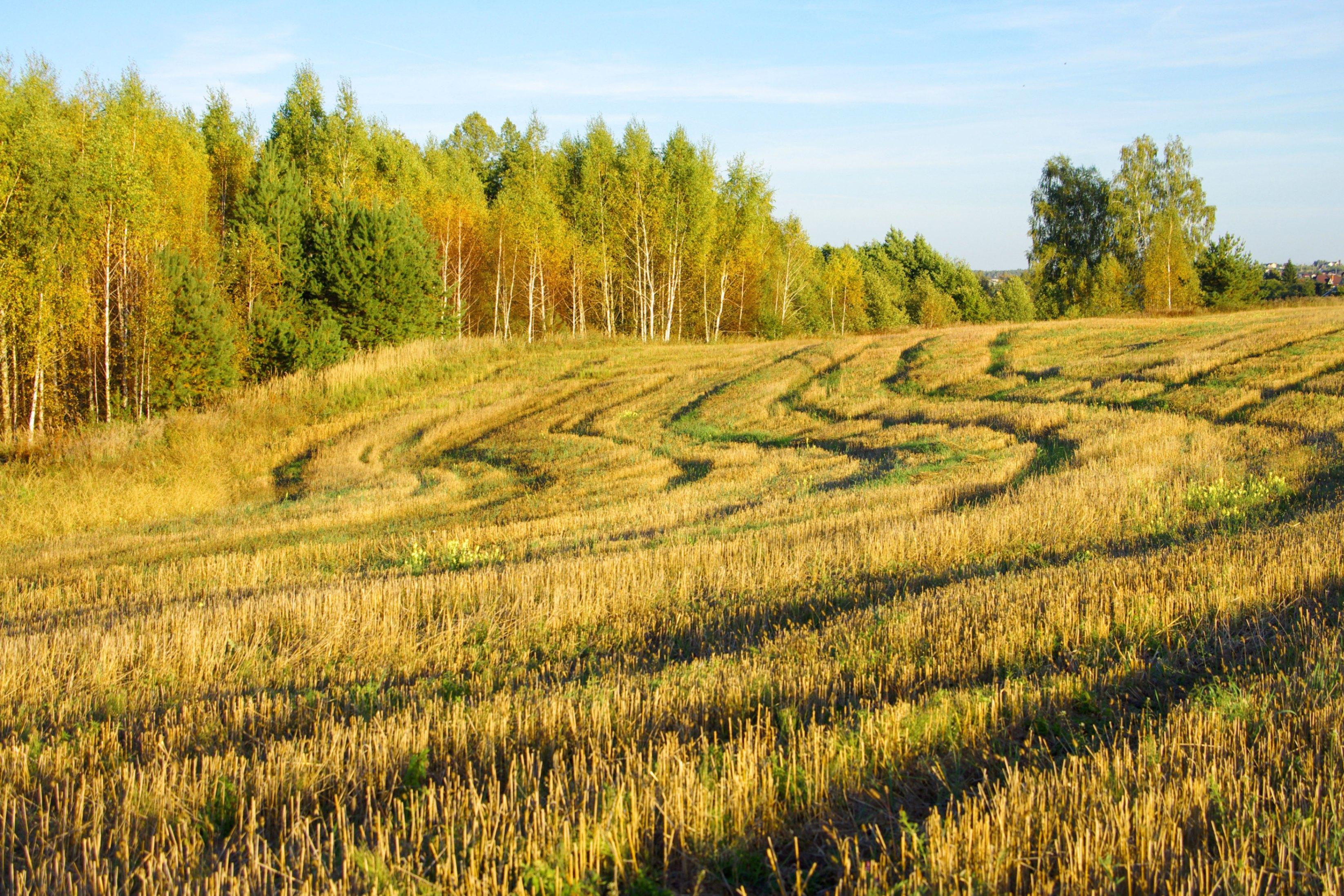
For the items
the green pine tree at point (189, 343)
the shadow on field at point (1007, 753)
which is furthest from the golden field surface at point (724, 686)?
the green pine tree at point (189, 343)

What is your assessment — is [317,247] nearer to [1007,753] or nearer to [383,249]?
[383,249]

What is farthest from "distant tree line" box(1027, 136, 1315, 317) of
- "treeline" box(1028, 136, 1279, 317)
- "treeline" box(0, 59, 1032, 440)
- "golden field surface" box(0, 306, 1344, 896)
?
"golden field surface" box(0, 306, 1344, 896)

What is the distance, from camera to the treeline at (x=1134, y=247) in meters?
56.1

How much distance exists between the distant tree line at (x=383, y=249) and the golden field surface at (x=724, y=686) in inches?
602

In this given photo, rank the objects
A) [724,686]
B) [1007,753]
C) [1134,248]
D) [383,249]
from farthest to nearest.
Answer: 1. [1134,248]
2. [383,249]
3. [724,686]
4. [1007,753]

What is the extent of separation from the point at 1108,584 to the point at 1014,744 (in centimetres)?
340

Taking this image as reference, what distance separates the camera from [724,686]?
218 inches

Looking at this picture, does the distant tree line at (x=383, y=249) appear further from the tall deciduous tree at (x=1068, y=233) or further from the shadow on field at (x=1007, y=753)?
the shadow on field at (x=1007, y=753)

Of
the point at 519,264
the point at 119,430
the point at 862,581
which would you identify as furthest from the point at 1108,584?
the point at 519,264

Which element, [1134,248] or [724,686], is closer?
[724,686]

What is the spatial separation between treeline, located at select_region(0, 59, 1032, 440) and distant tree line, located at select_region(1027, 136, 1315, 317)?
16.5 meters

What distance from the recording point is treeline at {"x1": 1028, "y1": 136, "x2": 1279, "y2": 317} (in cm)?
5612

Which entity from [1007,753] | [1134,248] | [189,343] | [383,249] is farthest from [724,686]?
[1134,248]

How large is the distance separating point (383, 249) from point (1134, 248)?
50.1m
